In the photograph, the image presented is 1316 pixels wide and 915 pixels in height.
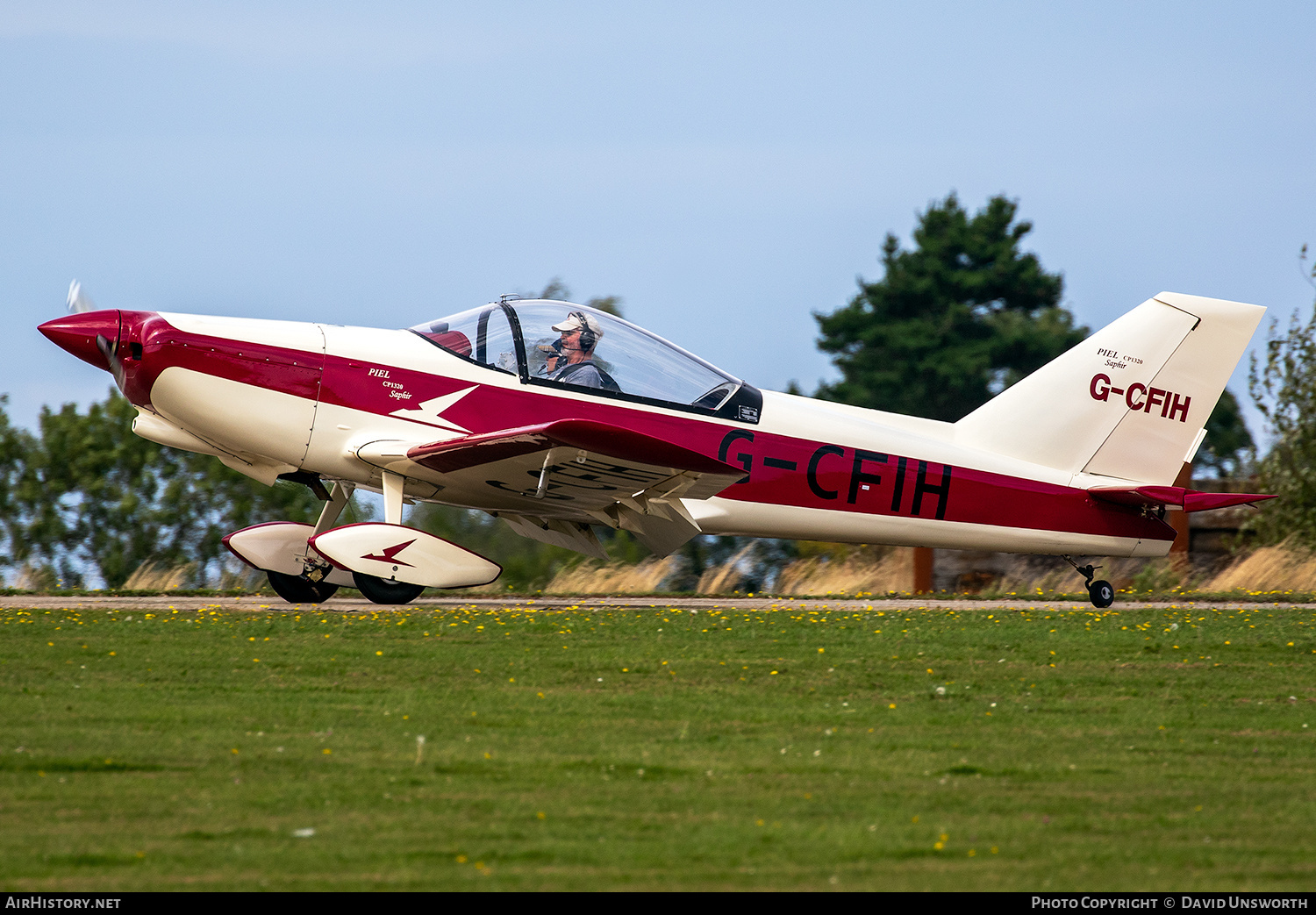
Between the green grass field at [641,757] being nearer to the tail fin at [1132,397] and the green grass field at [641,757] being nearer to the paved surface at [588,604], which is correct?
the paved surface at [588,604]

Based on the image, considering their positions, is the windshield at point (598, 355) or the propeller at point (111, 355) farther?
the windshield at point (598, 355)

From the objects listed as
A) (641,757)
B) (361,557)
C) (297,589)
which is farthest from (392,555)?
(641,757)

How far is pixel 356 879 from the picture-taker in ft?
12.9

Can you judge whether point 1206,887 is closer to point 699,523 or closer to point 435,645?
point 435,645

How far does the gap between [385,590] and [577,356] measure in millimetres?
2481

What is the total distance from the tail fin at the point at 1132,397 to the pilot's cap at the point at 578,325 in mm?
3800

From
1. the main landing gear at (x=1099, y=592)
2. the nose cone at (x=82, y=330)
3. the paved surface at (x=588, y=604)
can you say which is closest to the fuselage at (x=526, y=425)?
the nose cone at (x=82, y=330)

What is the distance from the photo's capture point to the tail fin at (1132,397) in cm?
1245

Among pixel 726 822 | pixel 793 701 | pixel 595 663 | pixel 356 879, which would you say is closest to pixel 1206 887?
pixel 726 822

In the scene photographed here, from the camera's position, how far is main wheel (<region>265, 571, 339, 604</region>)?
11.2m

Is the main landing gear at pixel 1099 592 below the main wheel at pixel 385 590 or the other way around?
below

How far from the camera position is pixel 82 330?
403 inches

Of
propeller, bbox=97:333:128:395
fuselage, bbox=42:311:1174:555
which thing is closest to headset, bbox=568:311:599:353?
fuselage, bbox=42:311:1174:555

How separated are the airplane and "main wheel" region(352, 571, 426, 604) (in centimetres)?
3
